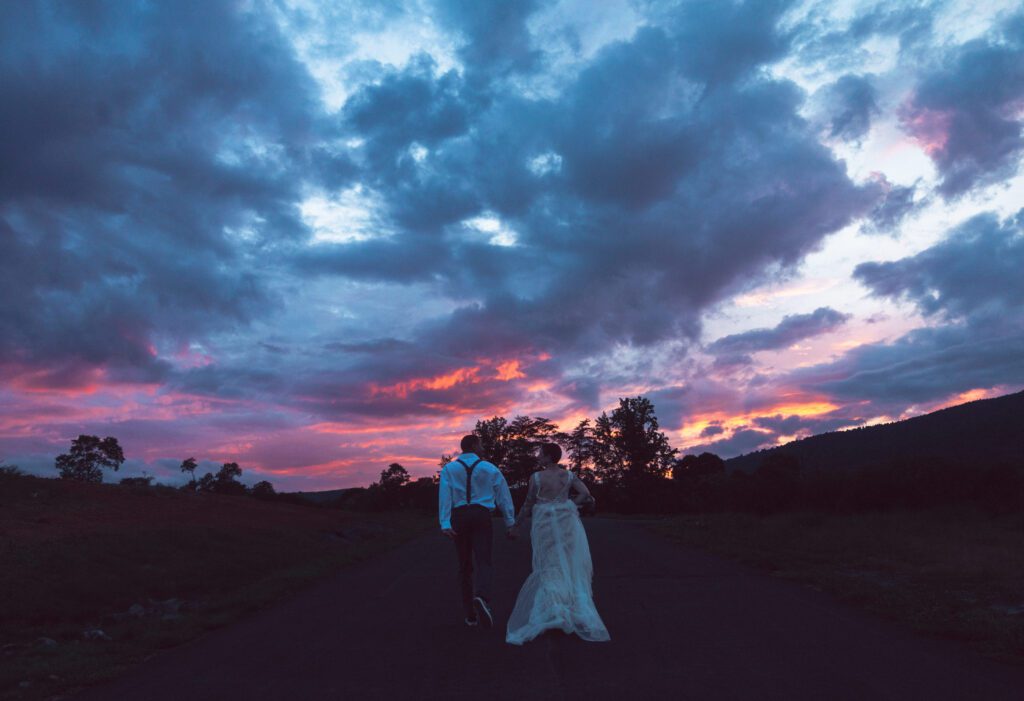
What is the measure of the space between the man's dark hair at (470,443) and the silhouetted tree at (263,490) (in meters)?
49.2

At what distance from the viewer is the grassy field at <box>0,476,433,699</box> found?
9.60 metres

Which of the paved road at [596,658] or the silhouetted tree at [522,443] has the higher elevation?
the silhouetted tree at [522,443]

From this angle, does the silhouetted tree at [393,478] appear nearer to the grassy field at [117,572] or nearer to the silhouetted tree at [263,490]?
the silhouetted tree at [263,490]

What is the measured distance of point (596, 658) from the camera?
7656 mm

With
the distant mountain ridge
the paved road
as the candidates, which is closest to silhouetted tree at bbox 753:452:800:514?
the distant mountain ridge

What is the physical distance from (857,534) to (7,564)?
23.6m

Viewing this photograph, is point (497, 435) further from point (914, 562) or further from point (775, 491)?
point (914, 562)

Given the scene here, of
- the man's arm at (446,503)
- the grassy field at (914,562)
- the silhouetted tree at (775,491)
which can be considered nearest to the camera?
the grassy field at (914,562)

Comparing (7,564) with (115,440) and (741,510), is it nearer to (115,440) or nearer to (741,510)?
(741,510)

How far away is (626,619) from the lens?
10211mm

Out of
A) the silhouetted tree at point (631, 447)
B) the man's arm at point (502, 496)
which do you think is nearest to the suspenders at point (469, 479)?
the man's arm at point (502, 496)

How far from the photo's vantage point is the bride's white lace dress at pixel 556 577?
888cm

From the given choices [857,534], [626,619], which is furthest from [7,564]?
[857,534]

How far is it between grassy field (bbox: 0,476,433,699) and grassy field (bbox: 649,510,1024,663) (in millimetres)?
9111
